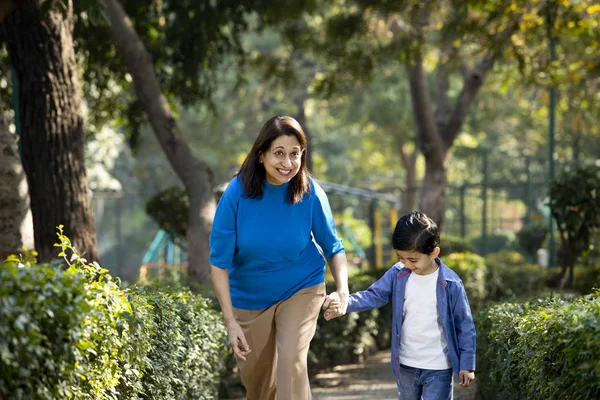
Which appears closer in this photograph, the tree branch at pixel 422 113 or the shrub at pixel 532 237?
the tree branch at pixel 422 113

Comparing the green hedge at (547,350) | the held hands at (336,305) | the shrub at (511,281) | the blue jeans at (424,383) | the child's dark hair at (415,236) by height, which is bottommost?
the shrub at (511,281)

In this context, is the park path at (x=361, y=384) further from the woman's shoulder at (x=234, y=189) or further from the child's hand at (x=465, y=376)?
the woman's shoulder at (x=234, y=189)

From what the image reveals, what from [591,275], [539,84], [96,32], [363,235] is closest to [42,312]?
[96,32]

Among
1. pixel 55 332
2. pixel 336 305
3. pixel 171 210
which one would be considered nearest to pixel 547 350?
pixel 336 305

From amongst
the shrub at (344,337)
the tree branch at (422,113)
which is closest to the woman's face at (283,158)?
the shrub at (344,337)

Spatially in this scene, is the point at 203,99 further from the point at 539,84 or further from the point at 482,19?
the point at 539,84

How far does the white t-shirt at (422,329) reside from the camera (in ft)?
17.3

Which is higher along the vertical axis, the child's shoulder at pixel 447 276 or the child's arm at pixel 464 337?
the child's shoulder at pixel 447 276

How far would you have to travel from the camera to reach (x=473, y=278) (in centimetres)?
1373

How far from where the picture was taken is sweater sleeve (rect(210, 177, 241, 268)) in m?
5.18

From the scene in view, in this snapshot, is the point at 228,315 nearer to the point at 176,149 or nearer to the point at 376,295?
the point at 376,295

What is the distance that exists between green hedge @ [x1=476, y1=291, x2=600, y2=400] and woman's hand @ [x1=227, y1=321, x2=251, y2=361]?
4.63ft

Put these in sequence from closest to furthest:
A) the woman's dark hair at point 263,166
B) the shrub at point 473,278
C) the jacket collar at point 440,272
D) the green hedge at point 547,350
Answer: the green hedge at point 547,350
the woman's dark hair at point 263,166
the jacket collar at point 440,272
the shrub at point 473,278

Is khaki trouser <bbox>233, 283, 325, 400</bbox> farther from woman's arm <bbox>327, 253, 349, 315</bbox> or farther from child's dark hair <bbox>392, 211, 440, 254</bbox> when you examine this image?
child's dark hair <bbox>392, 211, 440, 254</bbox>
